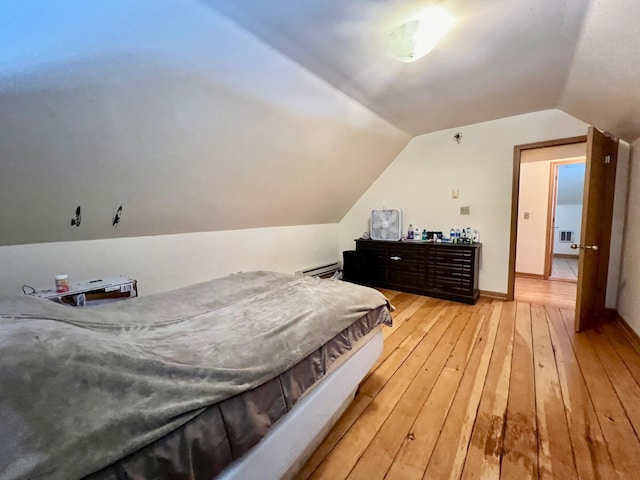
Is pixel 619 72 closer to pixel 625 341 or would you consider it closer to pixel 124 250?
pixel 625 341

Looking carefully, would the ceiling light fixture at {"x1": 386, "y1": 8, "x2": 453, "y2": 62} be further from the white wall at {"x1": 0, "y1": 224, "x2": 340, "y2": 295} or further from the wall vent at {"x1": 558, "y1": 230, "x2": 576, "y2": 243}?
the wall vent at {"x1": 558, "y1": 230, "x2": 576, "y2": 243}

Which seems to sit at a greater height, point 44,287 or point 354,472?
point 44,287

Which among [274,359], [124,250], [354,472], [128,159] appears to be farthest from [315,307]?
[124,250]

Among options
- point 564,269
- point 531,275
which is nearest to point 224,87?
point 531,275

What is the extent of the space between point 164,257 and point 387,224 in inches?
116

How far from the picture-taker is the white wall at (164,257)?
2.02m

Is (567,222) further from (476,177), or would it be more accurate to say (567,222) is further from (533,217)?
(476,177)

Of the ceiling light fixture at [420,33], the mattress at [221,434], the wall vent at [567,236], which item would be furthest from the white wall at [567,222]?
the mattress at [221,434]

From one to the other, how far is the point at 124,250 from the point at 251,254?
1.38m

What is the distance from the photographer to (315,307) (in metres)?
1.44

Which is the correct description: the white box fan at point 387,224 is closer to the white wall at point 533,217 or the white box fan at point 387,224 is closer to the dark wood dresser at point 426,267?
the dark wood dresser at point 426,267

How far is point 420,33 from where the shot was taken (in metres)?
1.57

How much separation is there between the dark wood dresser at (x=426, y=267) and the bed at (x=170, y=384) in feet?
7.48

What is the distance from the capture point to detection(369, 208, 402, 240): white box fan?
4023 mm
